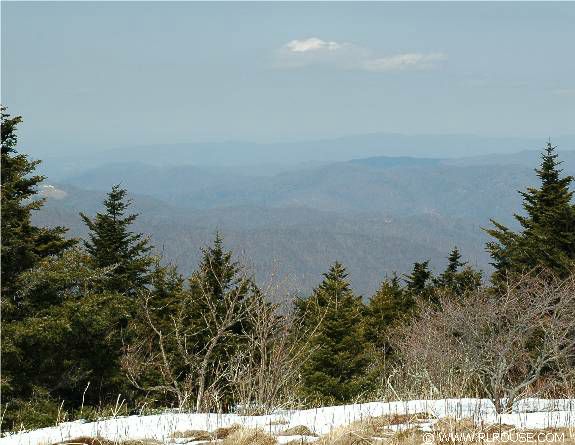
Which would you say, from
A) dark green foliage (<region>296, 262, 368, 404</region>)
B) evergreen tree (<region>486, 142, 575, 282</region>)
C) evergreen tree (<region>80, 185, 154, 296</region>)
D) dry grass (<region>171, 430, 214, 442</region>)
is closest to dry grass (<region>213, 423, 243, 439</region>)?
dry grass (<region>171, 430, 214, 442</region>)

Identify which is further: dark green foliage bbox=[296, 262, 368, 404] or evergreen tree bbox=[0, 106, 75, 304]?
dark green foliage bbox=[296, 262, 368, 404]

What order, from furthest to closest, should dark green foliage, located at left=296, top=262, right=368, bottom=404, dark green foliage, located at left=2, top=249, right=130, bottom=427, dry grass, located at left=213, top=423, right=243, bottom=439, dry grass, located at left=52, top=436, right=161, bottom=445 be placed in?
dark green foliage, located at left=296, top=262, right=368, bottom=404
dark green foliage, located at left=2, top=249, right=130, bottom=427
dry grass, located at left=213, top=423, right=243, bottom=439
dry grass, located at left=52, top=436, right=161, bottom=445

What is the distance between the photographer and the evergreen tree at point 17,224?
1500 centimetres

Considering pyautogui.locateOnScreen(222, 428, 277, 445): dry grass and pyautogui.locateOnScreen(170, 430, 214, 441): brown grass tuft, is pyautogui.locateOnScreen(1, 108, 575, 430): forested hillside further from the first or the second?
pyautogui.locateOnScreen(222, 428, 277, 445): dry grass

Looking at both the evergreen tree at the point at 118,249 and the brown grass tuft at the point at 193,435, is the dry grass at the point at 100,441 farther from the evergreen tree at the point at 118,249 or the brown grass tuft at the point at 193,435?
the evergreen tree at the point at 118,249

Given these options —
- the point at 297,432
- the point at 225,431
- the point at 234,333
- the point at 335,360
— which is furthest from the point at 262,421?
the point at 335,360

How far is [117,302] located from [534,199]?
2610cm

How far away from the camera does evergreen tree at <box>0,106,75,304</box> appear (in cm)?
1500

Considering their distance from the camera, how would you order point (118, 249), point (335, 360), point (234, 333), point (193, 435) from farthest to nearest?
point (118, 249) < point (335, 360) < point (234, 333) < point (193, 435)

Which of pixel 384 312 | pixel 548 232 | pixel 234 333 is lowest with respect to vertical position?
pixel 384 312

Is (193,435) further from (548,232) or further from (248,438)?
(548,232)

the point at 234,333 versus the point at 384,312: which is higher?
the point at 234,333

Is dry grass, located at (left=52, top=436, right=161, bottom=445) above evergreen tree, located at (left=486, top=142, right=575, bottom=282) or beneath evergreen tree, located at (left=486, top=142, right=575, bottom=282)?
beneath

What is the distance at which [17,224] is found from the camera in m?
17.3
